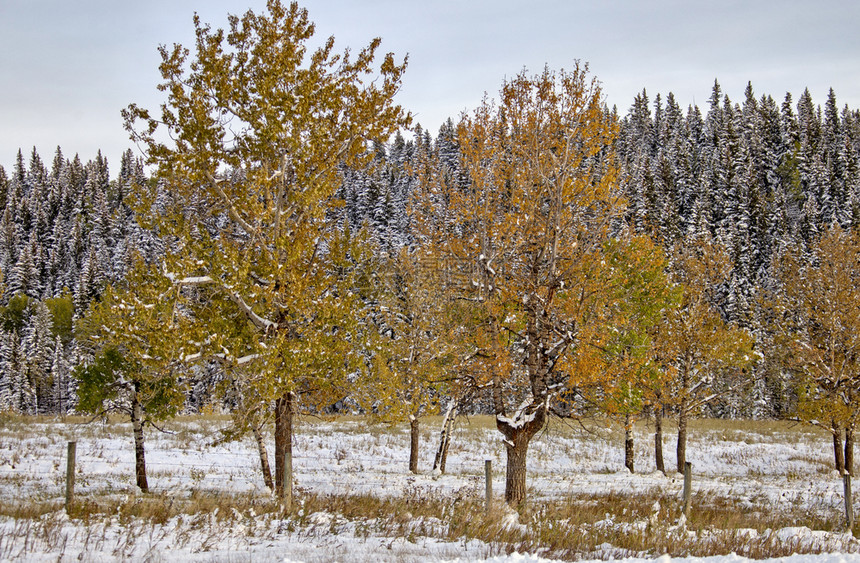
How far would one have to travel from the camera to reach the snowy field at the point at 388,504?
7.64 m

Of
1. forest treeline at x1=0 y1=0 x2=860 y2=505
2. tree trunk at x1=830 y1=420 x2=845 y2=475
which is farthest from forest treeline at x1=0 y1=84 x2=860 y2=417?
forest treeline at x1=0 y1=0 x2=860 y2=505

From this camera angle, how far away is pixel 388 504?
10906 millimetres

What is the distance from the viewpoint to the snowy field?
7637mm

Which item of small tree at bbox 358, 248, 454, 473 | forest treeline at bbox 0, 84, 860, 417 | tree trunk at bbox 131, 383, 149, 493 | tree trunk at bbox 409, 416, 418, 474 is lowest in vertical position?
tree trunk at bbox 409, 416, 418, 474

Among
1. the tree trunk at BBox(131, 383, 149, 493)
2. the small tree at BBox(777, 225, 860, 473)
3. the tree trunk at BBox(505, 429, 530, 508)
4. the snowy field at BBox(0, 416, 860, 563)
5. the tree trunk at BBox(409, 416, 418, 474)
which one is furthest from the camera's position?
the small tree at BBox(777, 225, 860, 473)

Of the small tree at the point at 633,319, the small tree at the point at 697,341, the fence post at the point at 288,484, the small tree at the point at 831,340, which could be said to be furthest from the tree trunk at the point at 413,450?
the small tree at the point at 831,340

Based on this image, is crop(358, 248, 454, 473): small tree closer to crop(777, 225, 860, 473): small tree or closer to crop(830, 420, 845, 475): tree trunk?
crop(777, 225, 860, 473): small tree

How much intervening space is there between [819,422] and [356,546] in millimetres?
23711

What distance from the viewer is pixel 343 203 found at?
1295 centimetres

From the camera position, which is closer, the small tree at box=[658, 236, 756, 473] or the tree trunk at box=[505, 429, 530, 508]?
the tree trunk at box=[505, 429, 530, 508]

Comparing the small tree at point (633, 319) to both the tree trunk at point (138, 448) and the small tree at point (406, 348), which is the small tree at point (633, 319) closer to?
the small tree at point (406, 348)

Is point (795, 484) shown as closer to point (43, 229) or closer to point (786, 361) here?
point (786, 361)

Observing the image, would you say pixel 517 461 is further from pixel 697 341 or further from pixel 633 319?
pixel 697 341

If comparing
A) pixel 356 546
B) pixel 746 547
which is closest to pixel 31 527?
pixel 356 546
